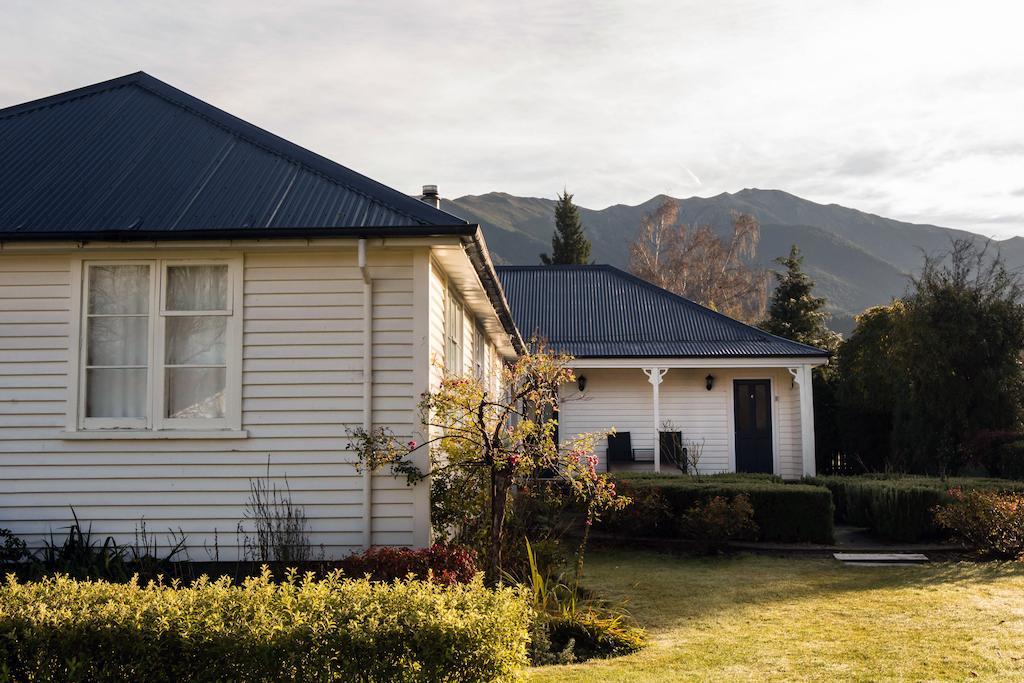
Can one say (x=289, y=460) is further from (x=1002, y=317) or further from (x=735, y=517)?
(x=1002, y=317)

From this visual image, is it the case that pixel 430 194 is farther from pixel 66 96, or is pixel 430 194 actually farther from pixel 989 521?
pixel 989 521

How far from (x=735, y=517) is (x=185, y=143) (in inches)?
336

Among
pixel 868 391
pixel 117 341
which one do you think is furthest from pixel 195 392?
pixel 868 391

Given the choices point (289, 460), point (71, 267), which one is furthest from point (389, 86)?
point (289, 460)

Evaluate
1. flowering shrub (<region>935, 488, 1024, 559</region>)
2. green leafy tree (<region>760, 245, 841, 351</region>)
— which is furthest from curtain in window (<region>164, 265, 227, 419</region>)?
green leafy tree (<region>760, 245, 841, 351</region>)

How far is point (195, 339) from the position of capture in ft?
29.0

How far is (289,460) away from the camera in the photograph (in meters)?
8.66

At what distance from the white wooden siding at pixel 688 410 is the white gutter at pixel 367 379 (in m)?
13.6

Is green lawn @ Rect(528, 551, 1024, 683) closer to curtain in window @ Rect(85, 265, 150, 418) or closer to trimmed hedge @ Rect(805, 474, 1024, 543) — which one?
trimmed hedge @ Rect(805, 474, 1024, 543)

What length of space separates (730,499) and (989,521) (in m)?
3.31

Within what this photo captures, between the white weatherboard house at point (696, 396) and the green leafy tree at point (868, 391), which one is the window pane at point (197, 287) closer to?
the white weatherboard house at point (696, 396)

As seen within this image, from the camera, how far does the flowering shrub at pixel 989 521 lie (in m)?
11.6

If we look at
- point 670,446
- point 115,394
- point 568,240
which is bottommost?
point 670,446

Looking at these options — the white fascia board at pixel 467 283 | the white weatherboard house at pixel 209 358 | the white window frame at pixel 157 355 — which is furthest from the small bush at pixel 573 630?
the white window frame at pixel 157 355
